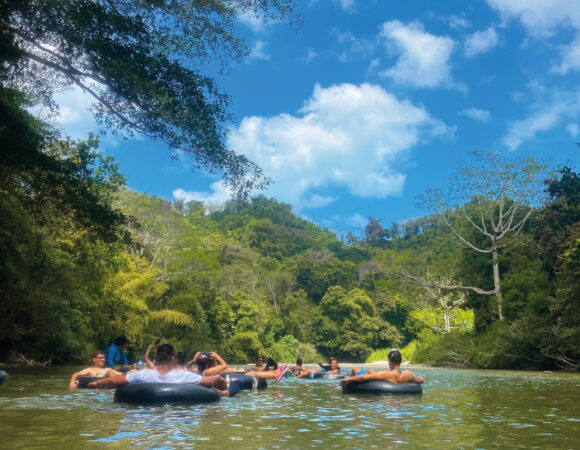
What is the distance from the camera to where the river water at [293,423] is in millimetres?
5324

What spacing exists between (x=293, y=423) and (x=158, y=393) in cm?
262

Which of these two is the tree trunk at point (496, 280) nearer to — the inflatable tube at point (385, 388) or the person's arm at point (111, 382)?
the inflatable tube at point (385, 388)

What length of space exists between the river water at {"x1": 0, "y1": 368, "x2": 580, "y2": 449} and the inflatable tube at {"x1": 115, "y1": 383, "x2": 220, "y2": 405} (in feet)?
0.64

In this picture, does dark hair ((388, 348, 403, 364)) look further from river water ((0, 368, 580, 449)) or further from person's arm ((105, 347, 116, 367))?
person's arm ((105, 347, 116, 367))

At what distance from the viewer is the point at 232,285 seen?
4903 cm

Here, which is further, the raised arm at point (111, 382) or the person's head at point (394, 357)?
the person's head at point (394, 357)

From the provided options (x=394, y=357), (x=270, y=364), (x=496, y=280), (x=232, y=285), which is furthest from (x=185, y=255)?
(x=394, y=357)

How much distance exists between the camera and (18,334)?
22.9m

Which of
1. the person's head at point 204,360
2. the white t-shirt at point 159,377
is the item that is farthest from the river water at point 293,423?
the person's head at point 204,360

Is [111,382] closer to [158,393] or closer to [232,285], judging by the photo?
[158,393]

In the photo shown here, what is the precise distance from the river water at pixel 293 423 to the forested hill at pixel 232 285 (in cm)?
513

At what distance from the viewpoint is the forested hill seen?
13766 millimetres

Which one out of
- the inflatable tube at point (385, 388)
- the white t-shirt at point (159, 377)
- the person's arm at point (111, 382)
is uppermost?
the white t-shirt at point (159, 377)

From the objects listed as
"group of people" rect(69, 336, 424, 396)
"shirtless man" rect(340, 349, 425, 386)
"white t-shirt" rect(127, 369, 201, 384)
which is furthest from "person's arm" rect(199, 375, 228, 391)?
"shirtless man" rect(340, 349, 425, 386)
